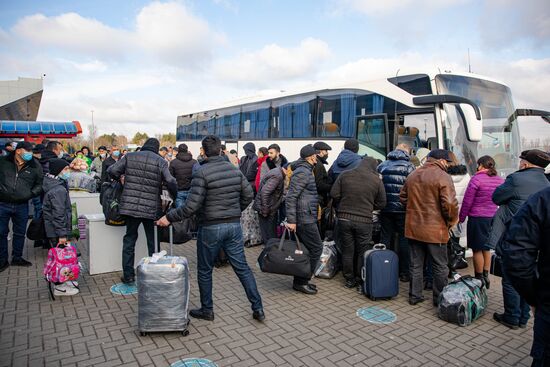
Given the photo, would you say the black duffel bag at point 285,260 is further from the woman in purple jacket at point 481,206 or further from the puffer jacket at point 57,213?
the puffer jacket at point 57,213

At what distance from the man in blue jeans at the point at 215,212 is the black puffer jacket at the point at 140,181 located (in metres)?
1.01

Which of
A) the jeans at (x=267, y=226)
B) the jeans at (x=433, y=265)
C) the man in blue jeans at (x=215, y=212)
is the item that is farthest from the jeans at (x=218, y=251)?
the jeans at (x=267, y=226)

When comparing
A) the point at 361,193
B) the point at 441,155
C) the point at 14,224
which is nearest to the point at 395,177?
the point at 361,193

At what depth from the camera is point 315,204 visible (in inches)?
218

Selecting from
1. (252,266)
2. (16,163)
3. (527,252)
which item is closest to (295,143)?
(252,266)

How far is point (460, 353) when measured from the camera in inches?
154

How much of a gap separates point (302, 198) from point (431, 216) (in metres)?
1.72

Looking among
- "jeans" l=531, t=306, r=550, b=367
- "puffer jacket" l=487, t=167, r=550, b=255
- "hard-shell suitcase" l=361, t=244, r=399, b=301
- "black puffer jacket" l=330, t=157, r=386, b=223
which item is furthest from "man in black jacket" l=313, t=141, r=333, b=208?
"jeans" l=531, t=306, r=550, b=367

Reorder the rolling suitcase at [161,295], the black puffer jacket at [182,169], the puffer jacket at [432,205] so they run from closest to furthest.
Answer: the rolling suitcase at [161,295], the puffer jacket at [432,205], the black puffer jacket at [182,169]

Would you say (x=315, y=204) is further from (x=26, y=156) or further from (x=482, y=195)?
(x=26, y=156)

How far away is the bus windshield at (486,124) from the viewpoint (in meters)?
7.97

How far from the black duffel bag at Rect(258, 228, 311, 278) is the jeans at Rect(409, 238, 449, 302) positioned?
4.73 feet

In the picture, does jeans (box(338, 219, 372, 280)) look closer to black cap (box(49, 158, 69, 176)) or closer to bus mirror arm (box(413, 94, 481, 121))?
bus mirror arm (box(413, 94, 481, 121))

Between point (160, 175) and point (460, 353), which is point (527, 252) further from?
point (160, 175)
